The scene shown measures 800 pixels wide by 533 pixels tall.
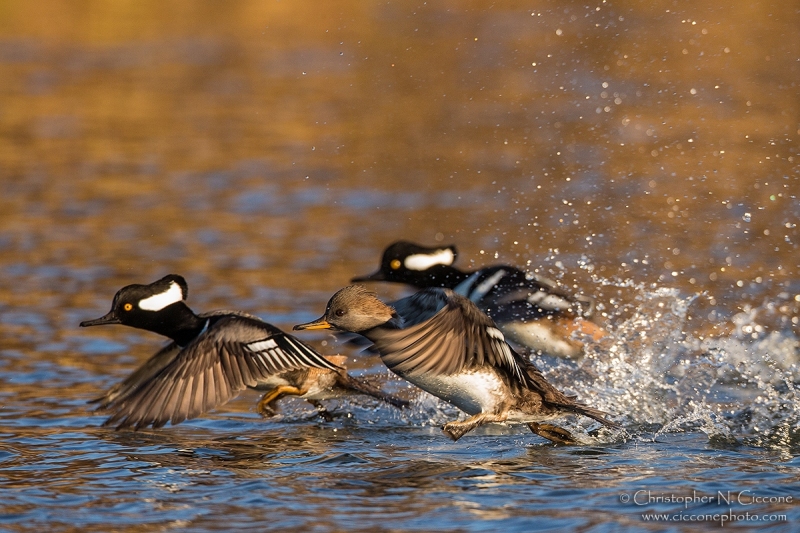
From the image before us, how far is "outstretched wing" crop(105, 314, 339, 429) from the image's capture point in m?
6.15

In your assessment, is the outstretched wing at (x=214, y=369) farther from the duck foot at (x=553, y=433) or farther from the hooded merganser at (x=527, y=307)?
the hooded merganser at (x=527, y=307)

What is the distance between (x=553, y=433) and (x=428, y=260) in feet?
8.06

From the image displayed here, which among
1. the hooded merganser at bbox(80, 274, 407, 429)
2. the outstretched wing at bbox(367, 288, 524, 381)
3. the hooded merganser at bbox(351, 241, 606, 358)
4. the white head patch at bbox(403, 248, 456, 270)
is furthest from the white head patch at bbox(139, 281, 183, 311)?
the white head patch at bbox(403, 248, 456, 270)

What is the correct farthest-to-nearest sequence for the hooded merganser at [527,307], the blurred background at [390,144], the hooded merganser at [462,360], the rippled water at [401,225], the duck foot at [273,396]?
the blurred background at [390,144] < the hooded merganser at [527,307] < the duck foot at [273,396] < the hooded merganser at [462,360] < the rippled water at [401,225]

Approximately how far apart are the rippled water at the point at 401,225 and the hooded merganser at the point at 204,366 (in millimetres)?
259

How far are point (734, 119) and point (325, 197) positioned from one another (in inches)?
232

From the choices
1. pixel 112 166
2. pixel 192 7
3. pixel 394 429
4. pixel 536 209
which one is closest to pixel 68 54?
pixel 192 7

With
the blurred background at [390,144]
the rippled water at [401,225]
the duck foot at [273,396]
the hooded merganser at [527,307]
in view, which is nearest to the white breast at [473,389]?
the rippled water at [401,225]

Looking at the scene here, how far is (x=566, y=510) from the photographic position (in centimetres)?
528

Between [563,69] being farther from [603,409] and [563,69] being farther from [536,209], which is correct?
[603,409]

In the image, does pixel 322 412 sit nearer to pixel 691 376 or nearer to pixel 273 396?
pixel 273 396

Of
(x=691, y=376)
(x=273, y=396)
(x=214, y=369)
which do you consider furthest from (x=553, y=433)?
(x=214, y=369)

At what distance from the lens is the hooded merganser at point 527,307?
334 inches

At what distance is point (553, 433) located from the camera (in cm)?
675
